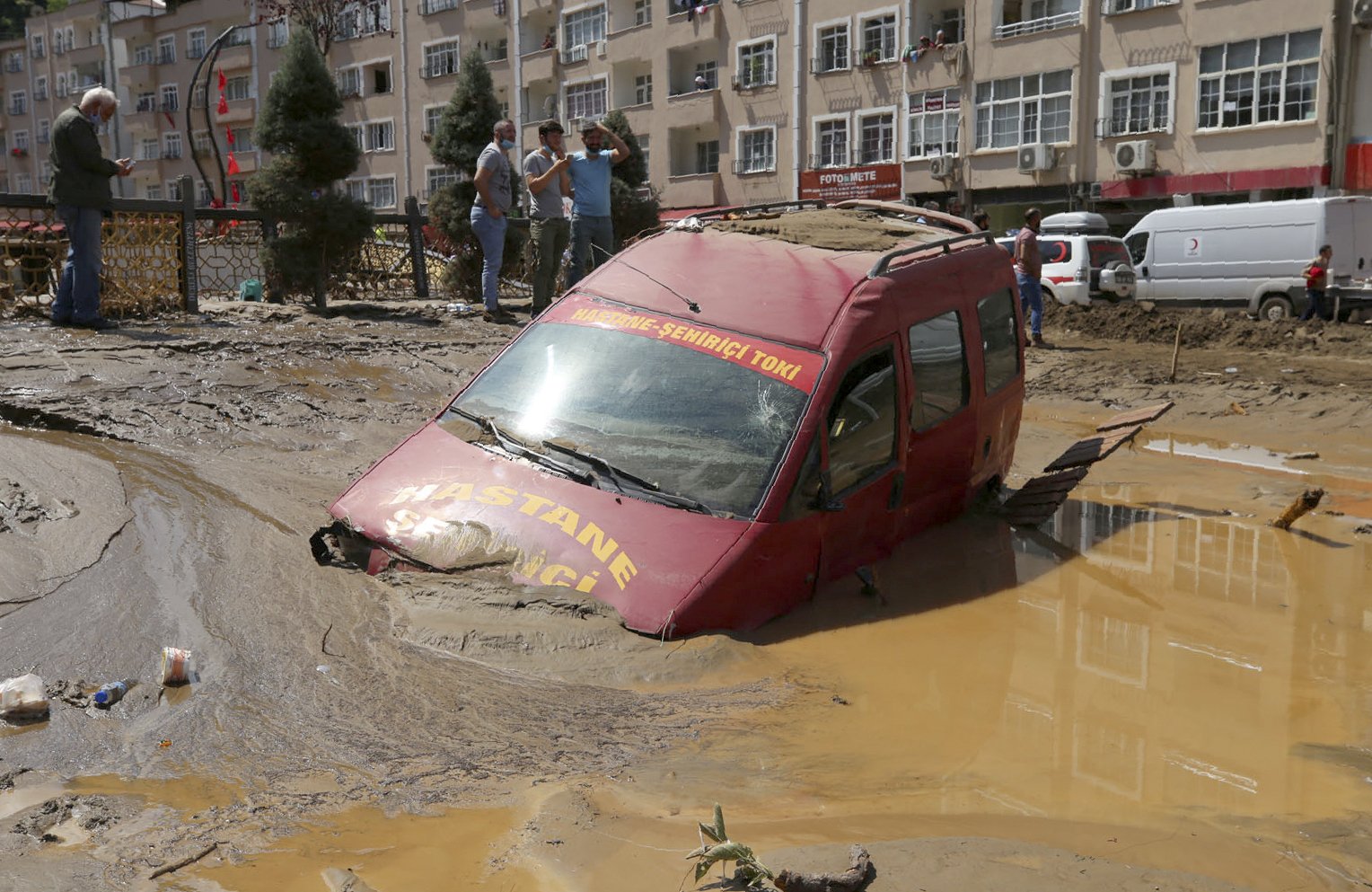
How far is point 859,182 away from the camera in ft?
123

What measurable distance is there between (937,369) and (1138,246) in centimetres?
1952

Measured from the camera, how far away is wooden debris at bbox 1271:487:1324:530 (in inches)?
282

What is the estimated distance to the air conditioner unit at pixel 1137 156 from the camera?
31.1m

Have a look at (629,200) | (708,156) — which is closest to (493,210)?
(629,200)

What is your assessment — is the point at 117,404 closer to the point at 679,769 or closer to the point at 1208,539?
the point at 679,769

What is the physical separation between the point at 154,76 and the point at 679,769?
69096mm

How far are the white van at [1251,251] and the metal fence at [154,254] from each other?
14930 millimetres

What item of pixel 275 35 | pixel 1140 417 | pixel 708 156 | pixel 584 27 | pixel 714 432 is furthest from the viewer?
pixel 275 35

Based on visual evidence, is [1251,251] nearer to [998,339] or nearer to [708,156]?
[998,339]

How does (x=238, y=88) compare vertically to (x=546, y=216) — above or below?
above

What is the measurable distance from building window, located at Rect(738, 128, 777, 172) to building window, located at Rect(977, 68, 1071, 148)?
7.64 meters

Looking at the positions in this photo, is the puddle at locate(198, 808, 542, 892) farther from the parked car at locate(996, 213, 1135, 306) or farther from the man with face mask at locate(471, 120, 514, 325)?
the parked car at locate(996, 213, 1135, 306)

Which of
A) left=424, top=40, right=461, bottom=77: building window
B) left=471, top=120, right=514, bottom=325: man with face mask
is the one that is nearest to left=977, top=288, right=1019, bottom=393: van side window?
left=471, top=120, right=514, bottom=325: man with face mask

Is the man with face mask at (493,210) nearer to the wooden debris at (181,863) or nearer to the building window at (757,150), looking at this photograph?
the wooden debris at (181,863)
